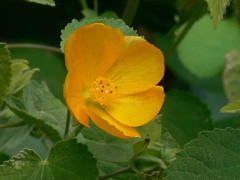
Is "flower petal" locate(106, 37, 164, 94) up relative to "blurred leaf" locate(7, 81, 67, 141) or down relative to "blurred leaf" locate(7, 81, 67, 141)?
up

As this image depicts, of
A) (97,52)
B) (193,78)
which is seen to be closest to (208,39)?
(193,78)

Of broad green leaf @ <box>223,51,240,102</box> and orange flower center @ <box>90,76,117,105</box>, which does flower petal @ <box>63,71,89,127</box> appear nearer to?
orange flower center @ <box>90,76,117,105</box>

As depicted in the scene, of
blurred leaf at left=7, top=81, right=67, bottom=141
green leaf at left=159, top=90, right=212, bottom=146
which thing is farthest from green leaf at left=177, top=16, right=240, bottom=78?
blurred leaf at left=7, top=81, right=67, bottom=141

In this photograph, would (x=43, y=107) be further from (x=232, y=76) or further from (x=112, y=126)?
(x=232, y=76)

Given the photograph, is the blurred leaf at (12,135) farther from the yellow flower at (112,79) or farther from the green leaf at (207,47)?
the green leaf at (207,47)

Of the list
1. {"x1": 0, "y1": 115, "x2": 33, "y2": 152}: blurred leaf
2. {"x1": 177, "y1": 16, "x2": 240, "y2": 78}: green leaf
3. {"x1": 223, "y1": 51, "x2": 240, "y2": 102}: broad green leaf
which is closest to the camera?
{"x1": 0, "y1": 115, "x2": 33, "y2": 152}: blurred leaf

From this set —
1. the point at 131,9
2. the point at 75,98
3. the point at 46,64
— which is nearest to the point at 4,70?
the point at 75,98

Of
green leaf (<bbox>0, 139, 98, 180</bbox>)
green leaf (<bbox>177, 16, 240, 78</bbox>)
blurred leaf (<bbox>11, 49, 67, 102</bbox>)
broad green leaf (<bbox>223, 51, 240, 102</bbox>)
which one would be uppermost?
green leaf (<bbox>0, 139, 98, 180</bbox>)

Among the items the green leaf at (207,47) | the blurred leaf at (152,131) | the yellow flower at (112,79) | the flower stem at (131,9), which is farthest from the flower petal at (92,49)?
the green leaf at (207,47)
